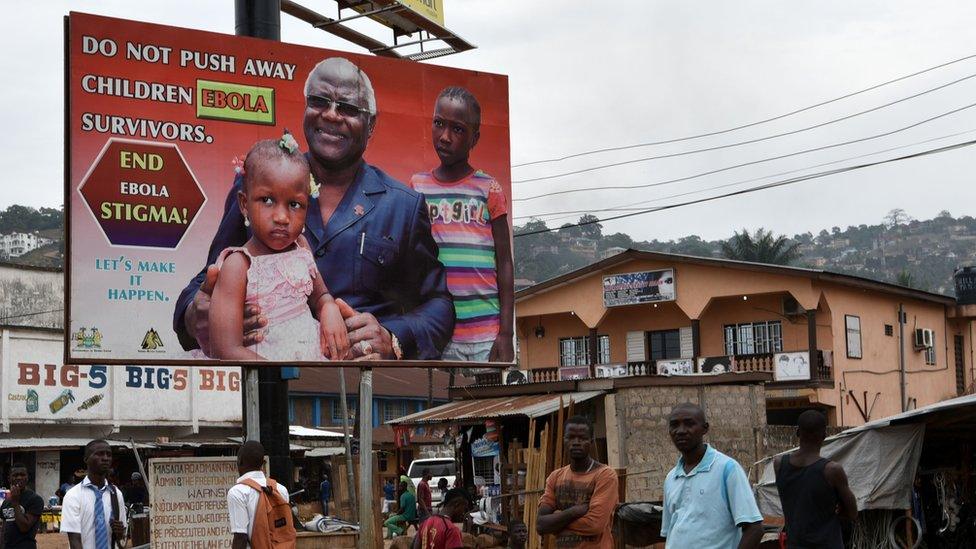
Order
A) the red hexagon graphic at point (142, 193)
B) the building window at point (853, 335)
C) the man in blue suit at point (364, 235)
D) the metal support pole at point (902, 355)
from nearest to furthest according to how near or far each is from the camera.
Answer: the red hexagon graphic at point (142, 193) → the man in blue suit at point (364, 235) → the building window at point (853, 335) → the metal support pole at point (902, 355)

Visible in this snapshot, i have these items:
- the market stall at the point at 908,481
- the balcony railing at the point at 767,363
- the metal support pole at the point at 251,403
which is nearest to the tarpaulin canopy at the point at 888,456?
the market stall at the point at 908,481

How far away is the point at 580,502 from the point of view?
7469mm

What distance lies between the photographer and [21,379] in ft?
111

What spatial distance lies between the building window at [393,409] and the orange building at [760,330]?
10533 mm

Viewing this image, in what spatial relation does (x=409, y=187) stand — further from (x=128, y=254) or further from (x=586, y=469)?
(x=586, y=469)

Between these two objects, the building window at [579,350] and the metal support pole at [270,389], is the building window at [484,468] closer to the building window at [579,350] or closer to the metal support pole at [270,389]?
the building window at [579,350]

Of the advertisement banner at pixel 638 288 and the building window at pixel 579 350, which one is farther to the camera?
the building window at pixel 579 350

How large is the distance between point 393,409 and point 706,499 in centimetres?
4937

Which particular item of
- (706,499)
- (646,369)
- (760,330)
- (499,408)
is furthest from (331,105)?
(760,330)

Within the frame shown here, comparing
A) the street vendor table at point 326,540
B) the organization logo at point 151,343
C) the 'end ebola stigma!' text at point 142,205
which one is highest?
the 'end ebola stigma!' text at point 142,205

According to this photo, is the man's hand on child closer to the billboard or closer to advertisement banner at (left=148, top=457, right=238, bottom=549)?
the billboard

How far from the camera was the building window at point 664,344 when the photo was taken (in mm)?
42219

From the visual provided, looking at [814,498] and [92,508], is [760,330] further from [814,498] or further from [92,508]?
[814,498]

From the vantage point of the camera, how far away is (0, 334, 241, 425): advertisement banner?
3388cm
